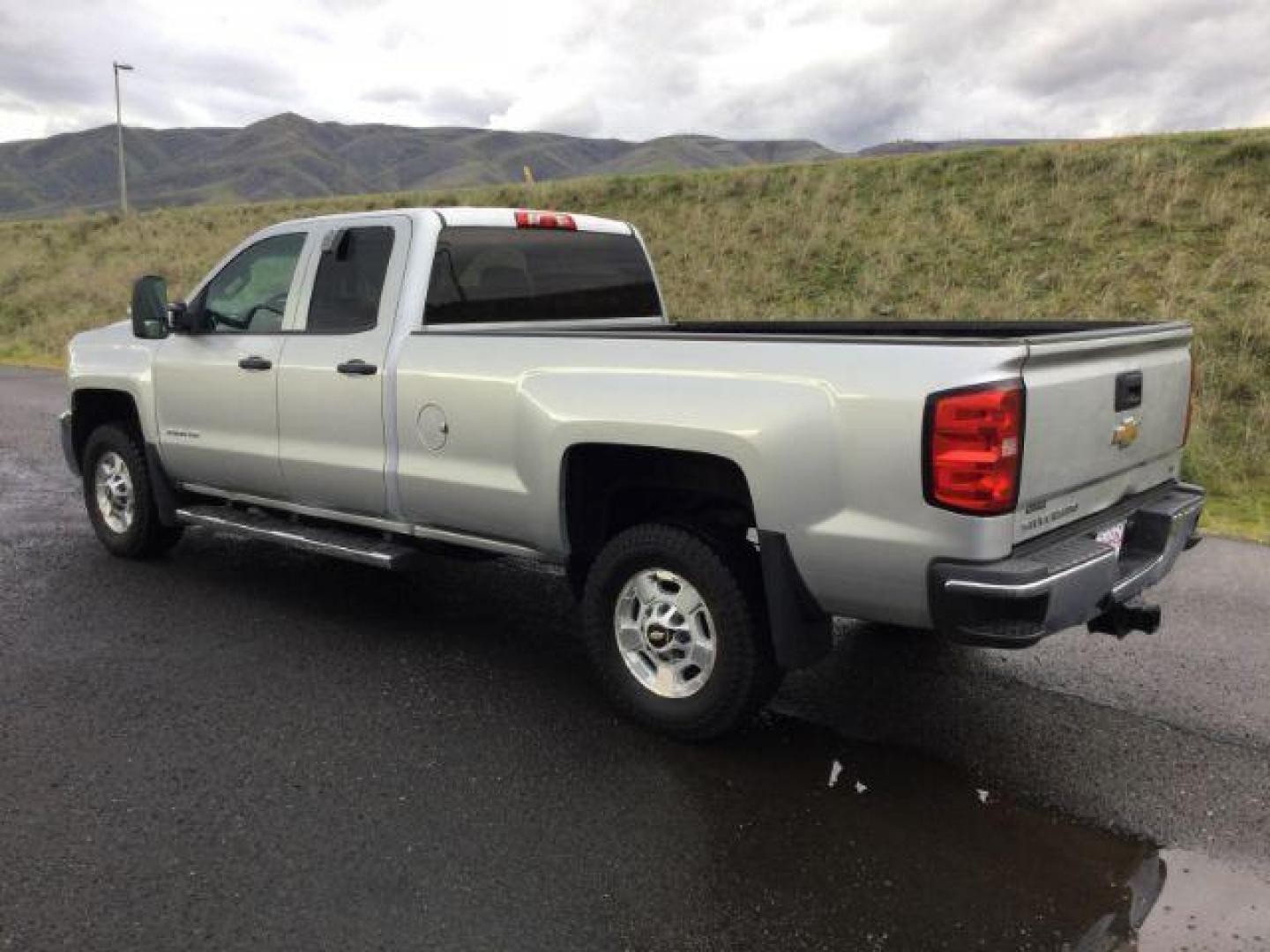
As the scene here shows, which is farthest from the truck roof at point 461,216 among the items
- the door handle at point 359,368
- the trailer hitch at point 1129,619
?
the trailer hitch at point 1129,619

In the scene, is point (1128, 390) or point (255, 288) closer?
point (1128, 390)

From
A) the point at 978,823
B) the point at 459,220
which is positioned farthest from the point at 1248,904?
the point at 459,220

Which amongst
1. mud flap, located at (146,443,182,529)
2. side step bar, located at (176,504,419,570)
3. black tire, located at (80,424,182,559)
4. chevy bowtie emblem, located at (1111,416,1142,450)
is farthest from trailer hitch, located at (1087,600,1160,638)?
black tire, located at (80,424,182,559)

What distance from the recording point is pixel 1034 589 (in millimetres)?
3072

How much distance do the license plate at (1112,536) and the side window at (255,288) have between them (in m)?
3.80

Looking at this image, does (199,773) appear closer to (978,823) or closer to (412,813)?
(412,813)

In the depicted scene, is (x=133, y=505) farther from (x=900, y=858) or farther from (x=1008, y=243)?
(x=1008, y=243)

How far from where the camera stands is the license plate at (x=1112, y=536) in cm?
356

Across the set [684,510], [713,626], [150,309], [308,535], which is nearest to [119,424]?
[150,309]

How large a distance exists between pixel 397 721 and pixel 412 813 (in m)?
0.73

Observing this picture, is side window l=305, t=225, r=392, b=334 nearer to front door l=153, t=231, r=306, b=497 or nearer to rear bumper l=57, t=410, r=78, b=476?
front door l=153, t=231, r=306, b=497

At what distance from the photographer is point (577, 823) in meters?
3.29

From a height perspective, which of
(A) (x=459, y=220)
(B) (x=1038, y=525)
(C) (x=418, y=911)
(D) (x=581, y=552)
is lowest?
(C) (x=418, y=911)

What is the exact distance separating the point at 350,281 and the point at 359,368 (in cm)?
53
